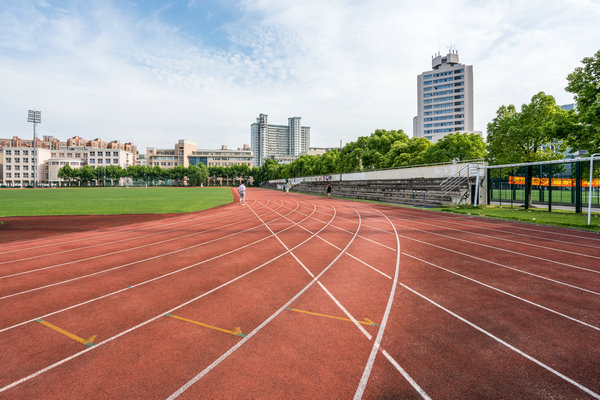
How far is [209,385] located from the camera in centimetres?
310

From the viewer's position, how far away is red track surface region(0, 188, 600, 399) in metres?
3.14

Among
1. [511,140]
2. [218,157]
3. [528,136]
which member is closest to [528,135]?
[528,136]

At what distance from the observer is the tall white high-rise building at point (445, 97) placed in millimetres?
104250

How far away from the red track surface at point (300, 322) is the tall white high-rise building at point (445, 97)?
109256mm

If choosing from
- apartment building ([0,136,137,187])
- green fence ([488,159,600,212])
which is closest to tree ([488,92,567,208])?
green fence ([488,159,600,212])

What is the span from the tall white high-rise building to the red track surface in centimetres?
10926

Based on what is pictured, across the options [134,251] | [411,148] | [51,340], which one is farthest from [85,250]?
[411,148]

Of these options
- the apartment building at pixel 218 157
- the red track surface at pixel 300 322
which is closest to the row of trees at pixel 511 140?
the red track surface at pixel 300 322

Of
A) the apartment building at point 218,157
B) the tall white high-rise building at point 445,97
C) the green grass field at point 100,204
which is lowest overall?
the green grass field at point 100,204

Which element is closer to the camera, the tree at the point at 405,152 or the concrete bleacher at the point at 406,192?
the concrete bleacher at the point at 406,192

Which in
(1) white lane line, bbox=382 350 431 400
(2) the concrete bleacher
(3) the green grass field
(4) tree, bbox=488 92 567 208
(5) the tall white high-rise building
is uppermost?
(5) the tall white high-rise building

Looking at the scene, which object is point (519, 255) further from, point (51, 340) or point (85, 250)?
point (85, 250)

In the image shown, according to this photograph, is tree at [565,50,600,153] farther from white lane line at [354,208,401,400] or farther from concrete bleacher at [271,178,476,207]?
white lane line at [354,208,401,400]

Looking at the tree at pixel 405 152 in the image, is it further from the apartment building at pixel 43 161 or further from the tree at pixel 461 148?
the apartment building at pixel 43 161
